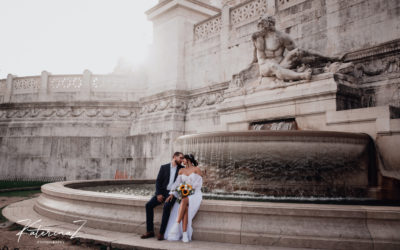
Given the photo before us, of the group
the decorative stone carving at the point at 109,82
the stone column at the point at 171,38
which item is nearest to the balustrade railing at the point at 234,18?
the stone column at the point at 171,38

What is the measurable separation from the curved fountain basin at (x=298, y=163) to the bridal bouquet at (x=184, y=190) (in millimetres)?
1925

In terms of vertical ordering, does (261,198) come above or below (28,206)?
above

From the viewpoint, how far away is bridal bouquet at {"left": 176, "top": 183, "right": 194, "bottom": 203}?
4.31 meters

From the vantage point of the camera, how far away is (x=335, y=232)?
146 inches

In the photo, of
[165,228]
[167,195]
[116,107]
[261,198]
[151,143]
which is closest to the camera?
[165,228]

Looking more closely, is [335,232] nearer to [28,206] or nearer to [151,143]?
[28,206]

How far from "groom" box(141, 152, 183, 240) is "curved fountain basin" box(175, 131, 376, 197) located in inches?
63.9

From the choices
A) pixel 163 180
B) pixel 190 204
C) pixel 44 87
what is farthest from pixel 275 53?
pixel 44 87

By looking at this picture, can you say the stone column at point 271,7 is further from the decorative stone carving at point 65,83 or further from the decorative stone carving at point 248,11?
the decorative stone carving at point 65,83

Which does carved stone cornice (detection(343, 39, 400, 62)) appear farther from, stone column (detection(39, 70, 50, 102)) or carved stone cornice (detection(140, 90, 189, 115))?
stone column (detection(39, 70, 50, 102))

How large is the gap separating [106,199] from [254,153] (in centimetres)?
281

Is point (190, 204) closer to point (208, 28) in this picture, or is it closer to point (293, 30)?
point (293, 30)

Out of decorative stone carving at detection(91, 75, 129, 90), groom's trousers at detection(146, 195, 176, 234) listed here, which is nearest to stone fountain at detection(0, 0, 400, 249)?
decorative stone carving at detection(91, 75, 129, 90)

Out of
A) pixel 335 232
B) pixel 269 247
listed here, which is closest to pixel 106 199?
pixel 269 247
